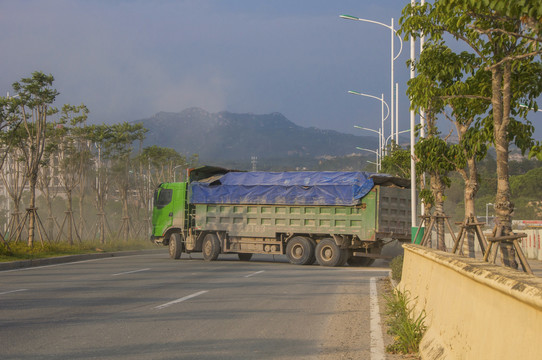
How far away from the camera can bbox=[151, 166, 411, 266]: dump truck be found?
71.4 feet

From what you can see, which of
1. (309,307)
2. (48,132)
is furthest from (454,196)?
(309,307)

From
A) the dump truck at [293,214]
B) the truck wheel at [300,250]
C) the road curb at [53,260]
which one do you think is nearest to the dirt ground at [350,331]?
the dump truck at [293,214]

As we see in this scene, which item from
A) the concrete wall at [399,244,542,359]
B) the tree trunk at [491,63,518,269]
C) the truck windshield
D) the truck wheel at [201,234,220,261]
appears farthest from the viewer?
the truck windshield

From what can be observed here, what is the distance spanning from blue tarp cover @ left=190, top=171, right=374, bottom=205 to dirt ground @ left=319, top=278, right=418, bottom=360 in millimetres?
8650

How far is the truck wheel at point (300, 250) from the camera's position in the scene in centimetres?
2289

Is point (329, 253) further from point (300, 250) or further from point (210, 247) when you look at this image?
point (210, 247)

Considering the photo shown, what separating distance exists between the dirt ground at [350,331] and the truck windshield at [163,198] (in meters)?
14.9

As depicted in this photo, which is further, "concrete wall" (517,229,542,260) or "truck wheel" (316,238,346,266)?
"concrete wall" (517,229,542,260)

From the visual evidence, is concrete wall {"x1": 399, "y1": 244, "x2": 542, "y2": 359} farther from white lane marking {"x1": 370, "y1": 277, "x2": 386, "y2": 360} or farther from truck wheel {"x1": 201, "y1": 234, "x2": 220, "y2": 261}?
truck wheel {"x1": 201, "y1": 234, "x2": 220, "y2": 261}

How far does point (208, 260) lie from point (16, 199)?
409 inches

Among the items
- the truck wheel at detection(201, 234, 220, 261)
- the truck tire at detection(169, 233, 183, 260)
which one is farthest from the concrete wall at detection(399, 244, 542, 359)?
the truck tire at detection(169, 233, 183, 260)

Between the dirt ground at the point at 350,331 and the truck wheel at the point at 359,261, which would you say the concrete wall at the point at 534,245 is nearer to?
the truck wheel at the point at 359,261

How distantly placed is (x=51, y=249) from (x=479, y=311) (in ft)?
78.6

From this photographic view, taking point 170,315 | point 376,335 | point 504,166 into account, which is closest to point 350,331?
point 376,335
